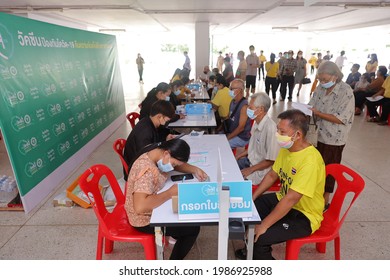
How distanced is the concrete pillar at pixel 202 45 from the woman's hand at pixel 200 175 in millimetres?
8725

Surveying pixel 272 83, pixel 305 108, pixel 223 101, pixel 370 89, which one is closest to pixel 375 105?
pixel 370 89

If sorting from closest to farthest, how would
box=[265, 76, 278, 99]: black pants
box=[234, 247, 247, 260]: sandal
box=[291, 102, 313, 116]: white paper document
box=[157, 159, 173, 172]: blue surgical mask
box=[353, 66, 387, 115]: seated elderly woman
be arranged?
1. box=[157, 159, 173, 172]: blue surgical mask
2. box=[234, 247, 247, 260]: sandal
3. box=[291, 102, 313, 116]: white paper document
4. box=[353, 66, 387, 115]: seated elderly woman
5. box=[265, 76, 278, 99]: black pants

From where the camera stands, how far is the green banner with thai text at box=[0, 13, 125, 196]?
253 cm

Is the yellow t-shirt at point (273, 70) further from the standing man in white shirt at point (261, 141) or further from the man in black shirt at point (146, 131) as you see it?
the man in black shirt at point (146, 131)

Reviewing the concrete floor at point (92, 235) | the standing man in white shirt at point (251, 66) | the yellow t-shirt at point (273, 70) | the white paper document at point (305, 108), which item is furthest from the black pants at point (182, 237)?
the standing man in white shirt at point (251, 66)

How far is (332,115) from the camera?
8.02 feet

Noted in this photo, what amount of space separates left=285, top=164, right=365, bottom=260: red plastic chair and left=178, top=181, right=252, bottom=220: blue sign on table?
0.52 metres

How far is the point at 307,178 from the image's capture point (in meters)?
1.59

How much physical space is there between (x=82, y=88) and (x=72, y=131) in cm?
78

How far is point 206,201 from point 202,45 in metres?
9.46

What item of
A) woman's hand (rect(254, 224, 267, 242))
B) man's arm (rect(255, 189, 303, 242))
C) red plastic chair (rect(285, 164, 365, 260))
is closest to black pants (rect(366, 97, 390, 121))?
red plastic chair (rect(285, 164, 365, 260))

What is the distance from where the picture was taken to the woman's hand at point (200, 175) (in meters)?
1.86

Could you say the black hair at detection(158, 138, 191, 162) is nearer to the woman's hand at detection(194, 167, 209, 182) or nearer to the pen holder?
the woman's hand at detection(194, 167, 209, 182)
